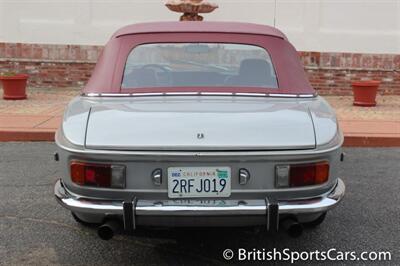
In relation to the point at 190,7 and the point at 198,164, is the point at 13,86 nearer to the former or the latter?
the point at 190,7

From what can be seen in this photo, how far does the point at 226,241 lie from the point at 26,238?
1.48 metres

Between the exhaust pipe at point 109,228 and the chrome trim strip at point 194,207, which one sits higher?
the chrome trim strip at point 194,207

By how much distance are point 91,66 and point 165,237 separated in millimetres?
8864

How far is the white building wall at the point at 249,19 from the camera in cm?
1184

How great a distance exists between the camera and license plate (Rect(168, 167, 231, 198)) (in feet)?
9.09

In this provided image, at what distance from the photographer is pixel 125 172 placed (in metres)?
2.79

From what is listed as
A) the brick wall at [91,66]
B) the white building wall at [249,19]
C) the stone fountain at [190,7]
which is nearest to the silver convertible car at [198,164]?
the stone fountain at [190,7]

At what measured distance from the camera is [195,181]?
9.09 ft

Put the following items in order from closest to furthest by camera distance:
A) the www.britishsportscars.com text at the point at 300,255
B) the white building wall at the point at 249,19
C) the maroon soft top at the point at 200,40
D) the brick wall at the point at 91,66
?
the www.britishsportscars.com text at the point at 300,255
the maroon soft top at the point at 200,40
the brick wall at the point at 91,66
the white building wall at the point at 249,19

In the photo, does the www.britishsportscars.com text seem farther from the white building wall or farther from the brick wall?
the white building wall

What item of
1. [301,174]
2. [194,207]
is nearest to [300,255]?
[301,174]

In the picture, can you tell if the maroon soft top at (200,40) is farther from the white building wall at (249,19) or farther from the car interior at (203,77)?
the white building wall at (249,19)

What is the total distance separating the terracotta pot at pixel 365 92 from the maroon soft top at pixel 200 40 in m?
6.62

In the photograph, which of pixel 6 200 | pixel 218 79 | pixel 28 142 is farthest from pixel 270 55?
pixel 28 142
